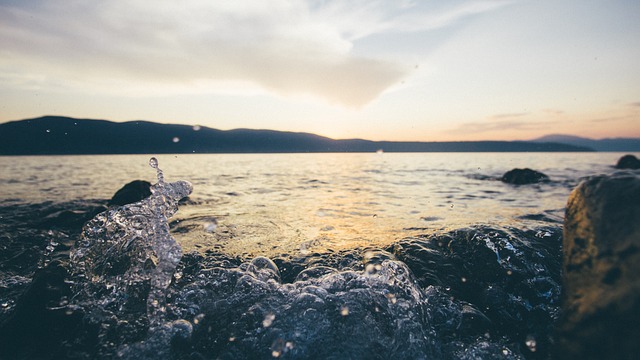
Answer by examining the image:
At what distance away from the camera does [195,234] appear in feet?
21.9

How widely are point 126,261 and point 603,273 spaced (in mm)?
5732

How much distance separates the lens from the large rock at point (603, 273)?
2195mm

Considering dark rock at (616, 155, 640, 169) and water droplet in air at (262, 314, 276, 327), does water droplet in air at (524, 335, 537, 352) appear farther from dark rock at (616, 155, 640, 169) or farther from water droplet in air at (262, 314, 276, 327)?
dark rock at (616, 155, 640, 169)

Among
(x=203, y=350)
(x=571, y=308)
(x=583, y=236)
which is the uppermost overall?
(x=583, y=236)

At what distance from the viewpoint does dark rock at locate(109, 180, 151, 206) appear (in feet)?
31.4

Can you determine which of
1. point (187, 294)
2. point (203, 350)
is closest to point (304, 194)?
point (187, 294)

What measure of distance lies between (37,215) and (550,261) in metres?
11.6

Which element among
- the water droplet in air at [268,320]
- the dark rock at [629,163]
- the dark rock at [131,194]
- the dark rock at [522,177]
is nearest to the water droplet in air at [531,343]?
the water droplet in air at [268,320]

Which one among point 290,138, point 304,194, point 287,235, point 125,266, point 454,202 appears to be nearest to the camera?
point 125,266

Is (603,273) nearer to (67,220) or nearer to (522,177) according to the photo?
(67,220)

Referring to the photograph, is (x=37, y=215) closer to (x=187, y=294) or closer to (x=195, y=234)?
(x=195, y=234)

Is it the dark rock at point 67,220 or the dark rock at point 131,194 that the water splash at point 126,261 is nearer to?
the dark rock at point 67,220

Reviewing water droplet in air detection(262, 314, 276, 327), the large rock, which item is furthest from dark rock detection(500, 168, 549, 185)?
water droplet in air detection(262, 314, 276, 327)

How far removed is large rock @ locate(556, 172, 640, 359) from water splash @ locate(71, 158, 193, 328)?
159 inches
